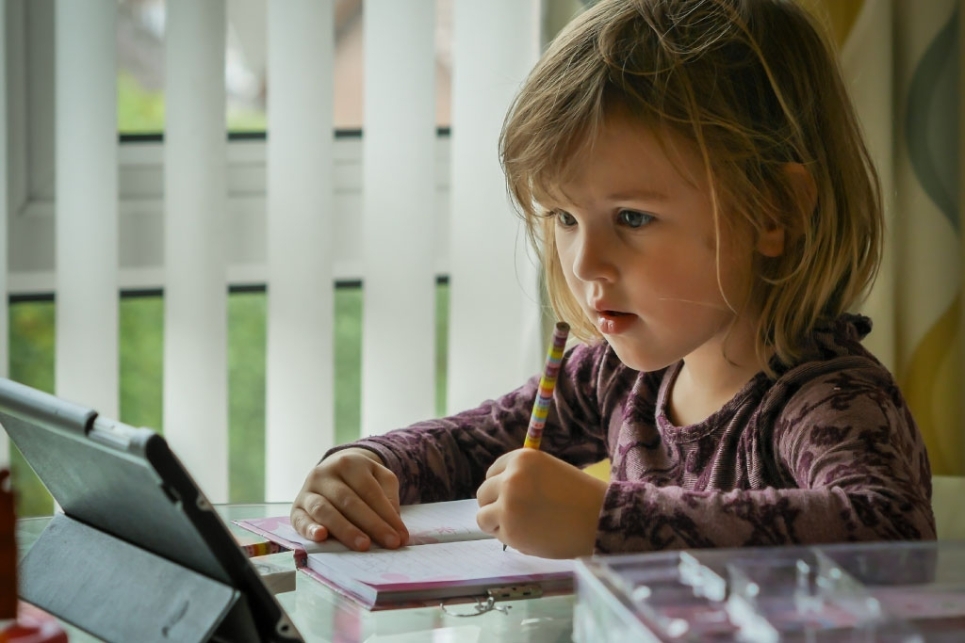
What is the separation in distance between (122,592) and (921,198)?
1253mm

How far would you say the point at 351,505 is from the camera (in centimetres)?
90

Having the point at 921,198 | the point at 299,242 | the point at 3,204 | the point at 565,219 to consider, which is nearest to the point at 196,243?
the point at 299,242

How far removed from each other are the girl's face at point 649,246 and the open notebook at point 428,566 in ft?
0.69

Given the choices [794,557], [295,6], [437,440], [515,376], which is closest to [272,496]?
[515,376]

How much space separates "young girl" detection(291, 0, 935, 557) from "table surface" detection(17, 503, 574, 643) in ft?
0.25

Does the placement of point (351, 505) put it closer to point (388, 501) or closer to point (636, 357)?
point (388, 501)

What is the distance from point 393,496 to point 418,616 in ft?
0.77

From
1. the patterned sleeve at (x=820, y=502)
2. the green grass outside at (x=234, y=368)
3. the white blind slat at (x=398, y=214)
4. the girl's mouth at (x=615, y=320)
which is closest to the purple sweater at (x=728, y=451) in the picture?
the patterned sleeve at (x=820, y=502)

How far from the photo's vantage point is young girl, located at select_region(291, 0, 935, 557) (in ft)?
2.87

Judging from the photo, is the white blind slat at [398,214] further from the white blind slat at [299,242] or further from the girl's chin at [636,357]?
the girl's chin at [636,357]

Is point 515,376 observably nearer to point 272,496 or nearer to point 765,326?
point 272,496

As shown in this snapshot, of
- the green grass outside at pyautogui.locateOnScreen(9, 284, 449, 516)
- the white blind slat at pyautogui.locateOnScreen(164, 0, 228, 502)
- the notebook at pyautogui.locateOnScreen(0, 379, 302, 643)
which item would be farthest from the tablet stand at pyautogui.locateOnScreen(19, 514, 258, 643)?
the green grass outside at pyautogui.locateOnScreen(9, 284, 449, 516)

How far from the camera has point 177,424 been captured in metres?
1.51

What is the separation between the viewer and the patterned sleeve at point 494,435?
1071 millimetres
